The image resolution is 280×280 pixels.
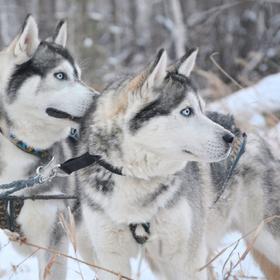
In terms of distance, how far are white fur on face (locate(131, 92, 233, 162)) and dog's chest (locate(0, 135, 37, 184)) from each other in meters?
0.85

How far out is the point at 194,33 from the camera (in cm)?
1439

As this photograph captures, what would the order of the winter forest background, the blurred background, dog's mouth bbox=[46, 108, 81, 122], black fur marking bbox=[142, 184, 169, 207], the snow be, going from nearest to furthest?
1. black fur marking bbox=[142, 184, 169, 207]
2. dog's mouth bbox=[46, 108, 81, 122]
3. the snow
4. the winter forest background
5. the blurred background

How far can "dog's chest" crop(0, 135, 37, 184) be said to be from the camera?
11.9 ft

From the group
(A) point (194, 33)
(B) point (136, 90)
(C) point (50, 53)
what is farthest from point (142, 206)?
(A) point (194, 33)

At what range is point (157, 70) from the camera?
3.04 meters

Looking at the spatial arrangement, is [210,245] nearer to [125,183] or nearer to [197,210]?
[197,210]

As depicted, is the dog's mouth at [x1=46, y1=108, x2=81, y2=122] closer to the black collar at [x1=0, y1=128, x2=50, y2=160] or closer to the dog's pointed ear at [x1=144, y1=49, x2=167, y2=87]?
the black collar at [x1=0, y1=128, x2=50, y2=160]

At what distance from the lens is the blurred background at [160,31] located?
1298 centimetres

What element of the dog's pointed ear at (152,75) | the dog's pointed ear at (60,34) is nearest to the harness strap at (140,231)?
the dog's pointed ear at (152,75)

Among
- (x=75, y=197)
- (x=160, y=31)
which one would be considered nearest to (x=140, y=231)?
(x=75, y=197)

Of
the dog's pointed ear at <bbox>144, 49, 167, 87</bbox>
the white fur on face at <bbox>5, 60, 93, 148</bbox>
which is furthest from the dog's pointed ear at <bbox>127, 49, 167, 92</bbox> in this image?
the white fur on face at <bbox>5, 60, 93, 148</bbox>

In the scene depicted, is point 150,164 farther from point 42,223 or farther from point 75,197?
point 42,223

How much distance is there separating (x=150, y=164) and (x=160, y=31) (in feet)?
46.5

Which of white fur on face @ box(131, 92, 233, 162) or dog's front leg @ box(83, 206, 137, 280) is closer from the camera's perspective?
white fur on face @ box(131, 92, 233, 162)
